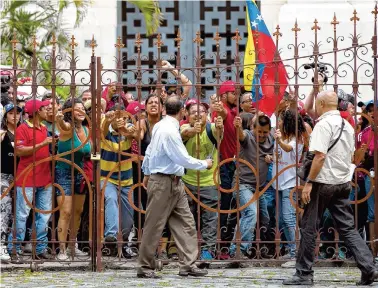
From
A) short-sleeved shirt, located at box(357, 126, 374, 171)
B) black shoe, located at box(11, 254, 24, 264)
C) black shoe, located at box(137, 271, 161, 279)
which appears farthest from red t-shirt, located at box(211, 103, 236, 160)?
black shoe, located at box(11, 254, 24, 264)

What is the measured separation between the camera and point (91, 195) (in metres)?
14.8

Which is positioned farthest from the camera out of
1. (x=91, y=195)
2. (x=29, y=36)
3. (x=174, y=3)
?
(x=174, y=3)

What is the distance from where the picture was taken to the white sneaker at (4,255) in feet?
48.8

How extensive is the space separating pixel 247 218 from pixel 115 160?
61.1 inches

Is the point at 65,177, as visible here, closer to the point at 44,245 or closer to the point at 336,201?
the point at 44,245

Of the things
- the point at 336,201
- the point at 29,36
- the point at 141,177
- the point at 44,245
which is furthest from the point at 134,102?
the point at 29,36

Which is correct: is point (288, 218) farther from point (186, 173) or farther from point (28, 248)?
point (28, 248)

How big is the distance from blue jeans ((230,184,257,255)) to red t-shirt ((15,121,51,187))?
6.83ft

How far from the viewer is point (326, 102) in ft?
44.0

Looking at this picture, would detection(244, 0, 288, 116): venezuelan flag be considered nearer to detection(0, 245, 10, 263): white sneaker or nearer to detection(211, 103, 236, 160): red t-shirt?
detection(211, 103, 236, 160): red t-shirt

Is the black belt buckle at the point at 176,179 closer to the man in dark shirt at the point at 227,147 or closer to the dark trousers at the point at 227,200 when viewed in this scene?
the man in dark shirt at the point at 227,147

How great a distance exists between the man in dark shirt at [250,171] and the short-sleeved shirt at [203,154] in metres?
0.30

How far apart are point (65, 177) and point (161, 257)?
1.35m

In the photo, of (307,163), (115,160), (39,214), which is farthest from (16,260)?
(307,163)
